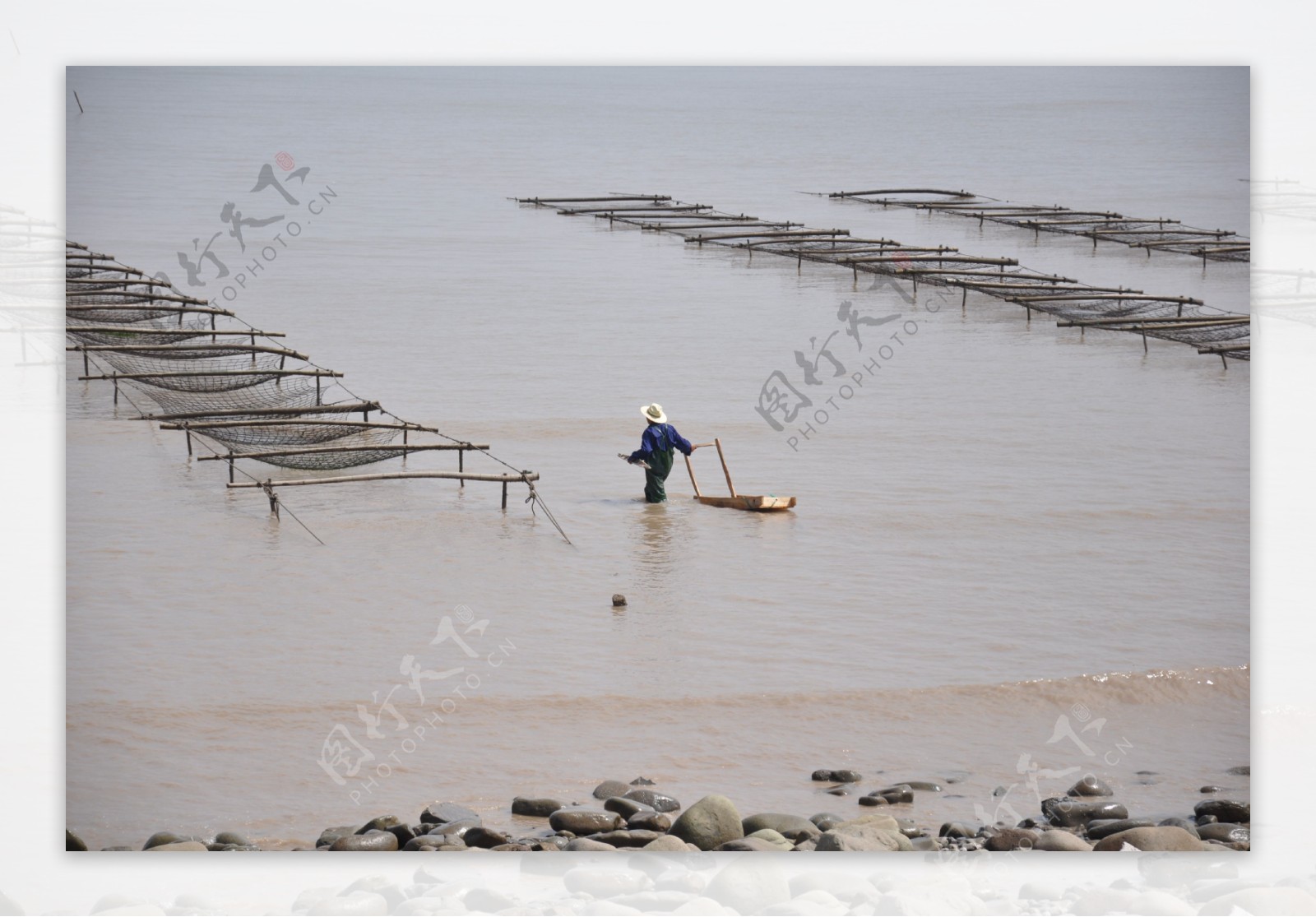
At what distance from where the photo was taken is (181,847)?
553 centimetres

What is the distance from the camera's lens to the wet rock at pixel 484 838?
547 cm

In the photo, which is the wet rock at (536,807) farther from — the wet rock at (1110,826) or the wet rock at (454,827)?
the wet rock at (1110,826)

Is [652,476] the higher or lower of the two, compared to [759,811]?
higher

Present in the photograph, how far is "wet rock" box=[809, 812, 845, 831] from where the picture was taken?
556 cm

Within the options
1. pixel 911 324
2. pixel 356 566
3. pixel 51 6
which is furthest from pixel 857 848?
pixel 911 324

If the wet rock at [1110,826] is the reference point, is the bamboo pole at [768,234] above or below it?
above

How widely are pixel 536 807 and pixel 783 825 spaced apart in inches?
31.5

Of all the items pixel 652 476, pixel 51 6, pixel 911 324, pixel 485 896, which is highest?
pixel 51 6

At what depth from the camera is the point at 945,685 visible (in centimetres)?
642

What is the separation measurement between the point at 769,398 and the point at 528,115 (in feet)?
6.76

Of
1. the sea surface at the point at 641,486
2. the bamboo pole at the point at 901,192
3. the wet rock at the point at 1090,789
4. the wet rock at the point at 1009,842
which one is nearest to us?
the wet rock at the point at 1009,842

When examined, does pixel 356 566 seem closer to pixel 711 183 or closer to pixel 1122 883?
pixel 1122 883

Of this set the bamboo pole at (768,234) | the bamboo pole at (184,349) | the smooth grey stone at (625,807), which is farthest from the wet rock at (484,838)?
the bamboo pole at (768,234)

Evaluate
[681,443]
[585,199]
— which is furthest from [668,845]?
[585,199]
